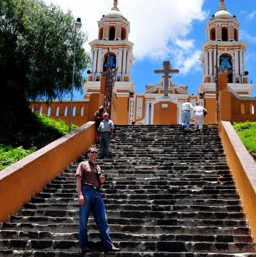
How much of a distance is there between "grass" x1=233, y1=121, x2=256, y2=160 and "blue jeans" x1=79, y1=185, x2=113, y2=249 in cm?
555

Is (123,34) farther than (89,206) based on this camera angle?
Yes

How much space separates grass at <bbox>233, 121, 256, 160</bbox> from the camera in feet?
36.5

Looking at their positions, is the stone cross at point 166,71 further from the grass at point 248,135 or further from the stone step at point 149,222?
the stone step at point 149,222

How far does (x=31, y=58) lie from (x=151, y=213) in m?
8.03

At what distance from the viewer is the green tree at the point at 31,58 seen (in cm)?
1388

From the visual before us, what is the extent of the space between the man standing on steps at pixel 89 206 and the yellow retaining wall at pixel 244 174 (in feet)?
7.36

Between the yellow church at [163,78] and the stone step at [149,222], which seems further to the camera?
the yellow church at [163,78]

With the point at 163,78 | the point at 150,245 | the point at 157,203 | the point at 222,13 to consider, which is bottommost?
the point at 150,245

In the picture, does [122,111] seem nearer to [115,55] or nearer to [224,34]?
[115,55]

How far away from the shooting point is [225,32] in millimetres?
35500

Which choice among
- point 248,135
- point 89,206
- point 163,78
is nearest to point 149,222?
point 89,206

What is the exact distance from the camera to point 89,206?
624 cm

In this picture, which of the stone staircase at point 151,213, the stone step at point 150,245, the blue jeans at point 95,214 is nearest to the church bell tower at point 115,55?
the stone staircase at point 151,213

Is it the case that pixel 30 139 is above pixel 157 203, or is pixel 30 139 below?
above
